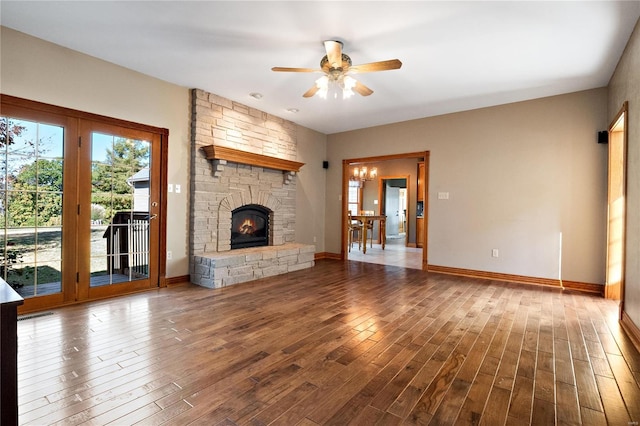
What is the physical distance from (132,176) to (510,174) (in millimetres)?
5434

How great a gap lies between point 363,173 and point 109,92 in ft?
23.9

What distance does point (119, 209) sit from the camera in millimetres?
3816

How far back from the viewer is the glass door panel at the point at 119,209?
11.9ft

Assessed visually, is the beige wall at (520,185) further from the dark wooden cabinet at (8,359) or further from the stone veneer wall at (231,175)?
the dark wooden cabinet at (8,359)

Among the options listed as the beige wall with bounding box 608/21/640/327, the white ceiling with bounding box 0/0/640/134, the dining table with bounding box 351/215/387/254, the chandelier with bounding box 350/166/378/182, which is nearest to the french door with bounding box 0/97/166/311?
the white ceiling with bounding box 0/0/640/134

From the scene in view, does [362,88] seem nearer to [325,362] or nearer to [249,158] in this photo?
[249,158]

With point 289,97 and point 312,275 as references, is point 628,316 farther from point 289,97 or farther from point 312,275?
point 289,97

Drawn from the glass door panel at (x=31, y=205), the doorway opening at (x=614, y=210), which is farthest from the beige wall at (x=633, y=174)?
the glass door panel at (x=31, y=205)

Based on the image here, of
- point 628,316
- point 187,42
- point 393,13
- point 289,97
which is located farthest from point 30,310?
point 628,316

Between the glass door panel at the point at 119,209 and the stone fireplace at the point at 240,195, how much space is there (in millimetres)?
651

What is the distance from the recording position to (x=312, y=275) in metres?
5.04

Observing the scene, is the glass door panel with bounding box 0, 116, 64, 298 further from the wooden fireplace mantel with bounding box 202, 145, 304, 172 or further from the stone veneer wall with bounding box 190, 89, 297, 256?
the wooden fireplace mantel with bounding box 202, 145, 304, 172

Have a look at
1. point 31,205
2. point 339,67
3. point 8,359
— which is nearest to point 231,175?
point 31,205

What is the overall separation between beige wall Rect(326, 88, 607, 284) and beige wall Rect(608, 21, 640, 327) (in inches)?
49.7
